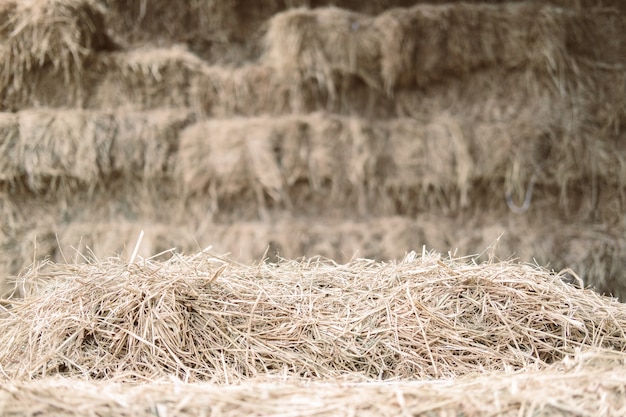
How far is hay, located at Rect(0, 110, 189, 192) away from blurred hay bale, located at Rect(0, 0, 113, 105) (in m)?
0.18

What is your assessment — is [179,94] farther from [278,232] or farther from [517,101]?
[517,101]

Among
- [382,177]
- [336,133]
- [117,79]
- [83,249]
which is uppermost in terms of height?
[117,79]

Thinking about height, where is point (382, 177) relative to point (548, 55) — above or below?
below

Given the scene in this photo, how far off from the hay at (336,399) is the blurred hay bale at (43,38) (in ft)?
6.12

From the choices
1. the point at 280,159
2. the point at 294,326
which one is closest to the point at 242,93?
the point at 280,159

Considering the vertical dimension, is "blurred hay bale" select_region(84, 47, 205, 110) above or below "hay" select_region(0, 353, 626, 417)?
above

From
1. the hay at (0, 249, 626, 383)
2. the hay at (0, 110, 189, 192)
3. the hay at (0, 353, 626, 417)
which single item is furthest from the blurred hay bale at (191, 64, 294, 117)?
the hay at (0, 353, 626, 417)

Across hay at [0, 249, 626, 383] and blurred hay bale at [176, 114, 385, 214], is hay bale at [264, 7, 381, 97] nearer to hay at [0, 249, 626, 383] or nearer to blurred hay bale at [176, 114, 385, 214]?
blurred hay bale at [176, 114, 385, 214]

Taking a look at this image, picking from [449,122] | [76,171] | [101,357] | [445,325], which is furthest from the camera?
[449,122]

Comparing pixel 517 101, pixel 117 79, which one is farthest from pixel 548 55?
pixel 117 79

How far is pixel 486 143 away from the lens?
108 inches

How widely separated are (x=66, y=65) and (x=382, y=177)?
1.44 m

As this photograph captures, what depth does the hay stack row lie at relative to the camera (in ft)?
8.74

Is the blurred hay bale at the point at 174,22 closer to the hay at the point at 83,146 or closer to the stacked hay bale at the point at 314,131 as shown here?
A: the stacked hay bale at the point at 314,131
